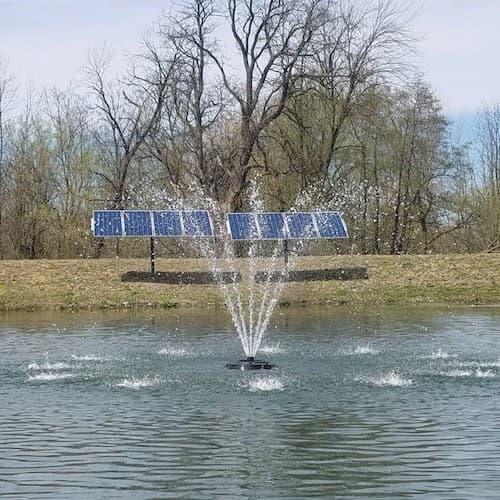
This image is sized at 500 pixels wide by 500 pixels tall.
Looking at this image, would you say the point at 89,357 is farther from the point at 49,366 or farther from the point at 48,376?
the point at 48,376

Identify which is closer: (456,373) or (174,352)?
(456,373)

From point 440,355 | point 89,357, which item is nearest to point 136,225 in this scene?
point 89,357

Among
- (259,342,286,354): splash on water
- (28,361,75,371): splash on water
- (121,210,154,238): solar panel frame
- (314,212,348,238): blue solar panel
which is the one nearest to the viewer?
(28,361,75,371): splash on water

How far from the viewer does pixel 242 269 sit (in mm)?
34500

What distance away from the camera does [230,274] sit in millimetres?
33250

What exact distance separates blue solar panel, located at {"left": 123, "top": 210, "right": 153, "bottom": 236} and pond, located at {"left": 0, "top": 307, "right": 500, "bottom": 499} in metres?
12.1

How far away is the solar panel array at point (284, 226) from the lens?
1309 inches

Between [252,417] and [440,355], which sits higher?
[440,355]

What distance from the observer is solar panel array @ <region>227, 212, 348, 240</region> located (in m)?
33.2

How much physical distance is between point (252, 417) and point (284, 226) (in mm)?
22462

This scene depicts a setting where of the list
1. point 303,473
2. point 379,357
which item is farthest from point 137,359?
point 303,473

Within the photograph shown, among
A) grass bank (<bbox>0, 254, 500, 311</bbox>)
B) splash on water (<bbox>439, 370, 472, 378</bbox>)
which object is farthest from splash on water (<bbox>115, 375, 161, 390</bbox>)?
grass bank (<bbox>0, 254, 500, 311</bbox>)

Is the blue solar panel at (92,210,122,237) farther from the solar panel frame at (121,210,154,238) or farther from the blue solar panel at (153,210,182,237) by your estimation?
the blue solar panel at (153,210,182,237)

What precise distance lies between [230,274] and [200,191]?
13443 mm
